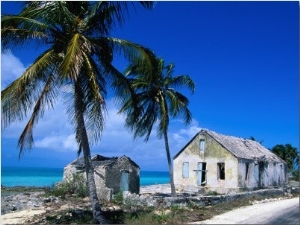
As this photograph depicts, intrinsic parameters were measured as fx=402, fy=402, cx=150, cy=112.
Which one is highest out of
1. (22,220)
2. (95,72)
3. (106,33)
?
(106,33)

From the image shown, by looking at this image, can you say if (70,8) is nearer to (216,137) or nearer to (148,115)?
(148,115)

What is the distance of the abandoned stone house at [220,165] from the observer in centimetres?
2725

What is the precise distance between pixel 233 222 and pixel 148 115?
9.97 meters

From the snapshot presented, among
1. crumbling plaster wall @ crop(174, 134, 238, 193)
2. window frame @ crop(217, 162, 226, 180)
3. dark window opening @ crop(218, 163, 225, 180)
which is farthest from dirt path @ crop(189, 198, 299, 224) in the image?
dark window opening @ crop(218, 163, 225, 180)

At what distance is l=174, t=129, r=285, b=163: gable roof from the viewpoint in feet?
92.1

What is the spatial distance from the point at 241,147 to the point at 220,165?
9.20ft

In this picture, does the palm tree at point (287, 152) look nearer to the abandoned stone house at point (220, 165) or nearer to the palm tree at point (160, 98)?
the abandoned stone house at point (220, 165)

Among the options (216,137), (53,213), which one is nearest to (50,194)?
(53,213)

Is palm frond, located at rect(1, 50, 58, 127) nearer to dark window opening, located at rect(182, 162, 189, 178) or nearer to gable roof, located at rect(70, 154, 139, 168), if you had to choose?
gable roof, located at rect(70, 154, 139, 168)

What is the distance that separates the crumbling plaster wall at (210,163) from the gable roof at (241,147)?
29cm

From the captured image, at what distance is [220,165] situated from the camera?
28625 millimetres

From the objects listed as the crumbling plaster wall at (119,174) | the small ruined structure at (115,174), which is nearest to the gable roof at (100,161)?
the small ruined structure at (115,174)

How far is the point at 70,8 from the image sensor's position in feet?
40.5

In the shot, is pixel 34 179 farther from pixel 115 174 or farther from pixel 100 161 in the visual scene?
pixel 115 174
